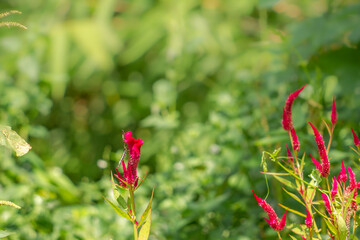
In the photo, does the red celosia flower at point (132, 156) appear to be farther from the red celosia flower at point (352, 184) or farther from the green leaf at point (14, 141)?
the red celosia flower at point (352, 184)

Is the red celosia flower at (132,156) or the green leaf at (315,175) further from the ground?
the red celosia flower at (132,156)

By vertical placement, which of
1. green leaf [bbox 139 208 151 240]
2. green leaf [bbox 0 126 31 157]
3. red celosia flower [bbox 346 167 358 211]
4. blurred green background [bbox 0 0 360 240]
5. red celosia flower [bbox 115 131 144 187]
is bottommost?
red celosia flower [bbox 346 167 358 211]

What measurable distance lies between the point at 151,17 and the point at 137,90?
0.36m

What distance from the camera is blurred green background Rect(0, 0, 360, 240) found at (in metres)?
1.01

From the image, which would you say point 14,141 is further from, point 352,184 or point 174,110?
point 174,110

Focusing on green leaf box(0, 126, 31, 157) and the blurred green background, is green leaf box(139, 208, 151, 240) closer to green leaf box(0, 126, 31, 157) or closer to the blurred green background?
green leaf box(0, 126, 31, 157)

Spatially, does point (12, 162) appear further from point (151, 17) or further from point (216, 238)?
point (151, 17)

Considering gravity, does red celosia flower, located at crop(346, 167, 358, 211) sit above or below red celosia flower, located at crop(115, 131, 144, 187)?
below

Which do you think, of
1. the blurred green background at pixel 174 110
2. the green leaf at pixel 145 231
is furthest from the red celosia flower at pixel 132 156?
the blurred green background at pixel 174 110

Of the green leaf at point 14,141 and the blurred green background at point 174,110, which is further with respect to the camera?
the blurred green background at point 174,110

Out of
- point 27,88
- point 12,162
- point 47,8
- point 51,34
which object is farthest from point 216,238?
point 47,8

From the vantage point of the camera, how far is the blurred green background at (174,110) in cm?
101

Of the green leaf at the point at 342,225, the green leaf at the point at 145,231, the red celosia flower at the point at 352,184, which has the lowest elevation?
the green leaf at the point at 342,225

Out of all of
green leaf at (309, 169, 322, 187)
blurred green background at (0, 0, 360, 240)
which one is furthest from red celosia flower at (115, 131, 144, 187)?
blurred green background at (0, 0, 360, 240)
